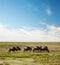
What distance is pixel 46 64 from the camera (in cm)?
2131

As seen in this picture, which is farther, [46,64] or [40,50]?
[40,50]

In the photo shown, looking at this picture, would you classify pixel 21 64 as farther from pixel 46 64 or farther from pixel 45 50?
pixel 45 50

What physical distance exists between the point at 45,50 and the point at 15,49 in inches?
269

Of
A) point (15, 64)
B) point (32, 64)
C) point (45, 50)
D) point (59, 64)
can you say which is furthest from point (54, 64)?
point (45, 50)

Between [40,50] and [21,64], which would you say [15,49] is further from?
[21,64]

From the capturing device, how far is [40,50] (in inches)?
1710

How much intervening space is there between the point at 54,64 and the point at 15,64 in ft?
13.9

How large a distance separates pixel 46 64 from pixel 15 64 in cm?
336

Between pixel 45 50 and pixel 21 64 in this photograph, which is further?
pixel 45 50

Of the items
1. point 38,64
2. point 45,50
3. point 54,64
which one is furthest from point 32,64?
point 45,50

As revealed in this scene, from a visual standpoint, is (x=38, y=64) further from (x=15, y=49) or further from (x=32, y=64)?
(x=15, y=49)

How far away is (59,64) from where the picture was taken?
21469 mm

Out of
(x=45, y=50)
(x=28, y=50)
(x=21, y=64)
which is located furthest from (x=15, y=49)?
(x=21, y=64)

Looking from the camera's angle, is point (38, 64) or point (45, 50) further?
point (45, 50)
